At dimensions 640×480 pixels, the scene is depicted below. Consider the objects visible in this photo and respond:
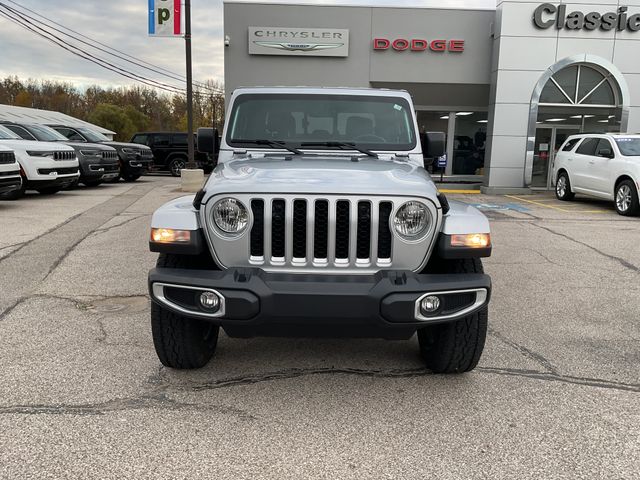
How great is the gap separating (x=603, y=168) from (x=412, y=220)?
36.3 ft

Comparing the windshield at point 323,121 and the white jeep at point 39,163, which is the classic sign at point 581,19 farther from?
the windshield at point 323,121

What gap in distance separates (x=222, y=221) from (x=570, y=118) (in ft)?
58.0

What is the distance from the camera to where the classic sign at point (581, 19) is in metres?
16.0

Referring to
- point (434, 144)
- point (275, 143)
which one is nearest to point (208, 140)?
point (275, 143)

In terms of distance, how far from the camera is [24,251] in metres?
7.18

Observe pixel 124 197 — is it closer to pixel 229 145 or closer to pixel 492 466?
pixel 229 145

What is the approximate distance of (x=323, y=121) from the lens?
14.6 ft

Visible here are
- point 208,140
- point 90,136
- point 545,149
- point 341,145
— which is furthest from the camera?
point 545,149

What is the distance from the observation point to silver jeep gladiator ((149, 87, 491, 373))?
2.81 metres

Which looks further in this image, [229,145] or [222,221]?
[229,145]

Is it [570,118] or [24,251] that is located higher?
[570,118]

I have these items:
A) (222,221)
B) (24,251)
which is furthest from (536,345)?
(24,251)

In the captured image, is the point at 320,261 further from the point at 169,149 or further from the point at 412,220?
the point at 169,149

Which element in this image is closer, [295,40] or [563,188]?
[563,188]
